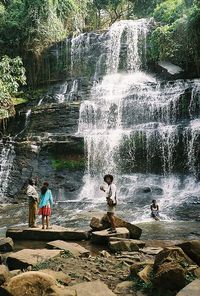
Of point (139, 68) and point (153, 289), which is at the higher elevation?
point (139, 68)

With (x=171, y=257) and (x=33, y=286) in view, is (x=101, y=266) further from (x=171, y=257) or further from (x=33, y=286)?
(x=33, y=286)

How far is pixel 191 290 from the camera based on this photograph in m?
4.73

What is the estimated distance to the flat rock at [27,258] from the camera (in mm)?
6910

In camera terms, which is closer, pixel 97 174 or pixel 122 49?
pixel 97 174

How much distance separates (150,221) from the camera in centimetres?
1330

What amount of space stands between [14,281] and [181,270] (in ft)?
7.15

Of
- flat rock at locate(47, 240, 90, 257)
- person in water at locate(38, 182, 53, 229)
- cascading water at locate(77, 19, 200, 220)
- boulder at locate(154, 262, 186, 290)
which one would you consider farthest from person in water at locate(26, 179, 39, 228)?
boulder at locate(154, 262, 186, 290)

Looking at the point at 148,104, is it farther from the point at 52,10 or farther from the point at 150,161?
the point at 52,10

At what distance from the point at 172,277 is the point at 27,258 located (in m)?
2.91

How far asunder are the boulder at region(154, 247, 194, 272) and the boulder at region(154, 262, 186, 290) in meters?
0.30

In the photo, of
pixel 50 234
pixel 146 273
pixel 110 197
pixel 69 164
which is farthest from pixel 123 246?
pixel 69 164

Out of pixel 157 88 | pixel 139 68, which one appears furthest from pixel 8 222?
pixel 139 68

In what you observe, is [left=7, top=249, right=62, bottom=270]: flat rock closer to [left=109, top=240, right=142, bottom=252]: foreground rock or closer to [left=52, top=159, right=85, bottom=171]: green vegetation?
[left=109, top=240, right=142, bottom=252]: foreground rock

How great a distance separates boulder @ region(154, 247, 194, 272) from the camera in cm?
566
